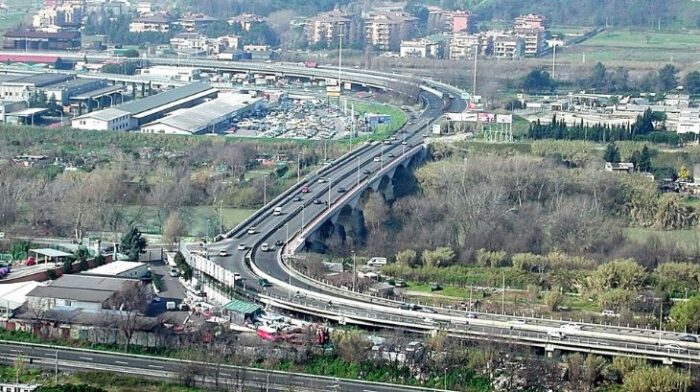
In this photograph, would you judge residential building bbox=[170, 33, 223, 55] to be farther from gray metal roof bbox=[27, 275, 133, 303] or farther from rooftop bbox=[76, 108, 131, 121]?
gray metal roof bbox=[27, 275, 133, 303]

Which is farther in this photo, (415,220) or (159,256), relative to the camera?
(415,220)

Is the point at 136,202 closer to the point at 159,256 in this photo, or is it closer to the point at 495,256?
the point at 159,256

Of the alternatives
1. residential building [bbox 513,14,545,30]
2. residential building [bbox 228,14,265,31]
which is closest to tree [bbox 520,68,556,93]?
residential building [bbox 513,14,545,30]

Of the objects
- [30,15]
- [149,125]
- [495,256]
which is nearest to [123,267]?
[495,256]

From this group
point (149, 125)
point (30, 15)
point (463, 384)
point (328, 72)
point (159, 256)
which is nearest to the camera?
point (463, 384)

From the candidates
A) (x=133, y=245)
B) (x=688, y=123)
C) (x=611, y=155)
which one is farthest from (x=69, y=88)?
(x=133, y=245)

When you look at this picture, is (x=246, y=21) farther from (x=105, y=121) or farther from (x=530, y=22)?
(x=105, y=121)

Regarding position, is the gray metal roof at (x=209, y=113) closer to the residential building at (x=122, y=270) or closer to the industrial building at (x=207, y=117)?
the industrial building at (x=207, y=117)
